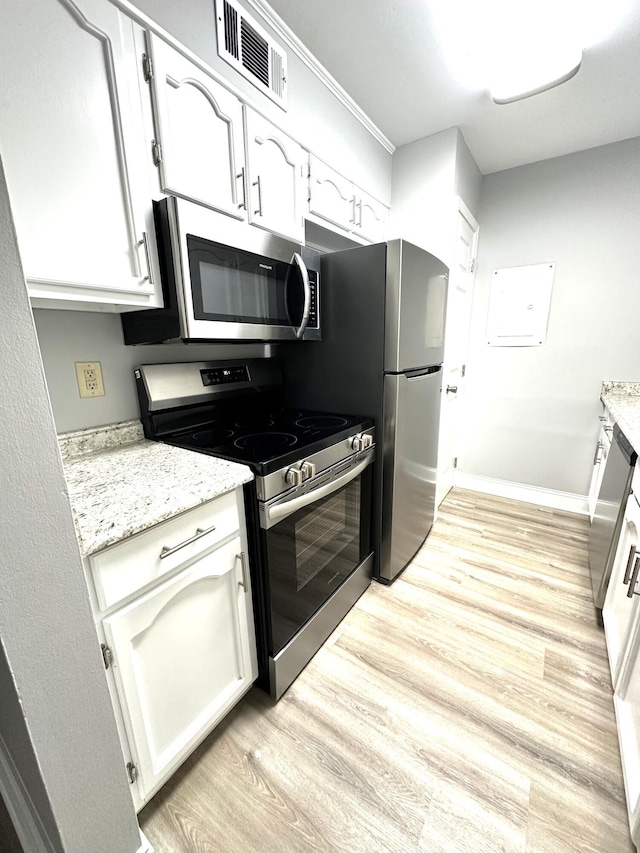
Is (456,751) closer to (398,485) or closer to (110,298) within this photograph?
(398,485)

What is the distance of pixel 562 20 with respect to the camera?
136 centimetres

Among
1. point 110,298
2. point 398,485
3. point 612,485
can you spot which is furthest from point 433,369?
point 110,298

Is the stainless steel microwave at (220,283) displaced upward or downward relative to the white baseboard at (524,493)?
upward

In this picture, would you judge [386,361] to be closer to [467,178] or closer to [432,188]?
[432,188]

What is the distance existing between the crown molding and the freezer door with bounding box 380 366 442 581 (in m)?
1.44

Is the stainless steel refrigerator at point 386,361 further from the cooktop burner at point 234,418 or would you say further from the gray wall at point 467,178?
the gray wall at point 467,178

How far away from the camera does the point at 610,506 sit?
5.07 ft

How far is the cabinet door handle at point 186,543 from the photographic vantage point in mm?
835

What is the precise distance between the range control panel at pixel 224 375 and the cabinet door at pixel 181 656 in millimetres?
788

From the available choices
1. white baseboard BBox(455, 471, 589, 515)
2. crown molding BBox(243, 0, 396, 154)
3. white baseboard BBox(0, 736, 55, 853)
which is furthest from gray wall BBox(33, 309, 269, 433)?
white baseboard BBox(455, 471, 589, 515)

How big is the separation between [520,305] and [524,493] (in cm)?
148

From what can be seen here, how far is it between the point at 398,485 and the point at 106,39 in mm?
1819

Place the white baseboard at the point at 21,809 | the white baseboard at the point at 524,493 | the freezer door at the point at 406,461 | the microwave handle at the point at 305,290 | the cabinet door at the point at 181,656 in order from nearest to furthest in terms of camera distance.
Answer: the white baseboard at the point at 21,809
the cabinet door at the point at 181,656
the microwave handle at the point at 305,290
the freezer door at the point at 406,461
the white baseboard at the point at 524,493

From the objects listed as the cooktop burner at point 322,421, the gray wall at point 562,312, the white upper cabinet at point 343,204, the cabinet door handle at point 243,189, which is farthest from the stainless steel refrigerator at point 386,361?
the gray wall at point 562,312
